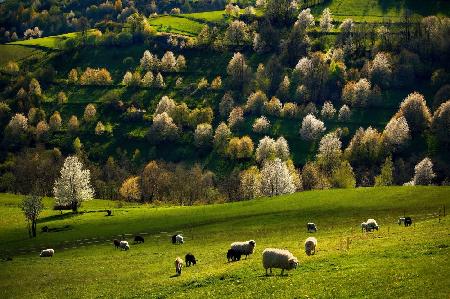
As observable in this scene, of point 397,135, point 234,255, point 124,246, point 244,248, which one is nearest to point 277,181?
point 124,246

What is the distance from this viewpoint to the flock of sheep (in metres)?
40.0

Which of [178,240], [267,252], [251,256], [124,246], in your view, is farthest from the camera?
[124,246]

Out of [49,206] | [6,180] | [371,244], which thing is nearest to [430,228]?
[371,244]

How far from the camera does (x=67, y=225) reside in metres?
98.4

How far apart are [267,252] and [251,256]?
11.8 metres

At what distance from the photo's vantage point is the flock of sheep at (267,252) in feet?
131

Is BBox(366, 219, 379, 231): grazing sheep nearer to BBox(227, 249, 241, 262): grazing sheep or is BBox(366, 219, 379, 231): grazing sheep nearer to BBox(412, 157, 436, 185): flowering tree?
BBox(227, 249, 241, 262): grazing sheep

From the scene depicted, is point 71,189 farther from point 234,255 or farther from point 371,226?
point 371,226

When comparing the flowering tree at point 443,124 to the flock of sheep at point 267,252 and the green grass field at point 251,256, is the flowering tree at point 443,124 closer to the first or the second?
the green grass field at point 251,256

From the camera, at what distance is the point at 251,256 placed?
51781 mm

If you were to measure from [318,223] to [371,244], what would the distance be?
91.3ft

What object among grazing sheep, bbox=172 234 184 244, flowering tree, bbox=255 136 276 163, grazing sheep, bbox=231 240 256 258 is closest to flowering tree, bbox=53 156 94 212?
grazing sheep, bbox=172 234 184 244

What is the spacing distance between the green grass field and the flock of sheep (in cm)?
93

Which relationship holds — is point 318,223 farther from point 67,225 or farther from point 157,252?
point 67,225
